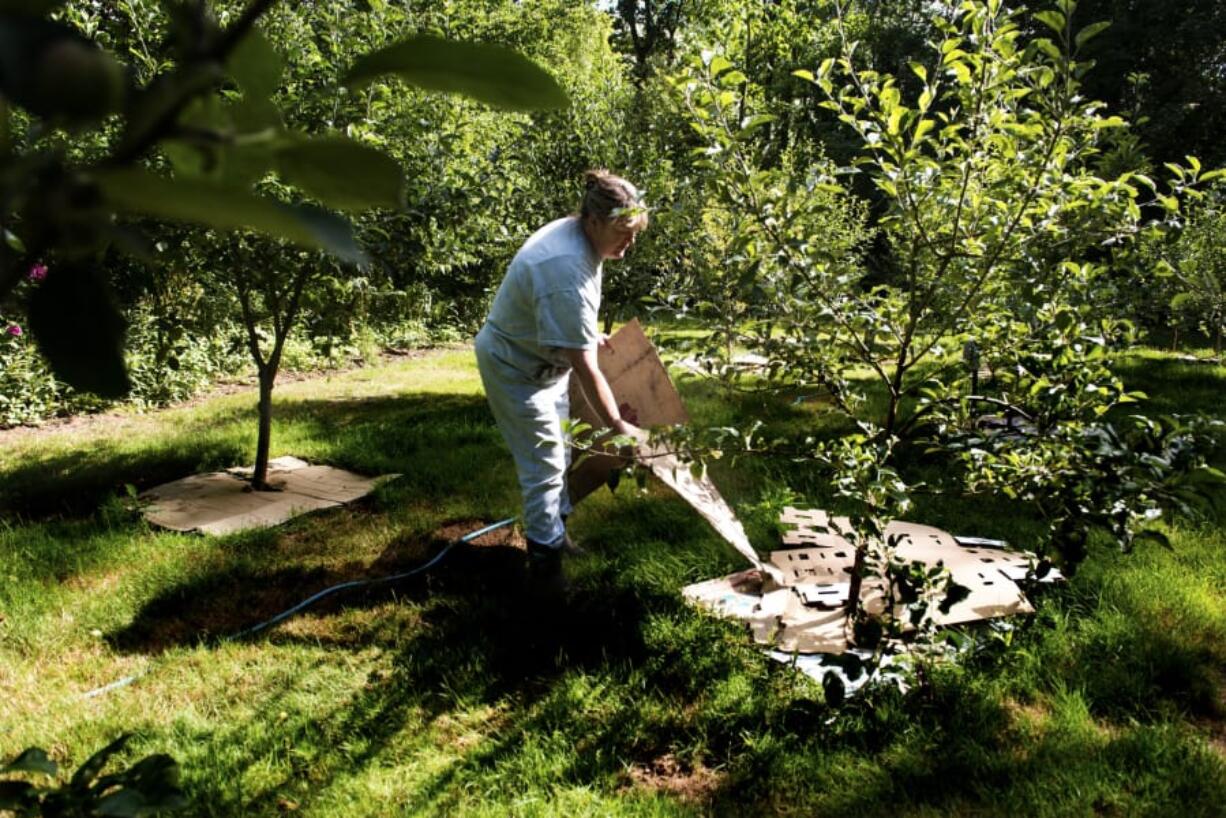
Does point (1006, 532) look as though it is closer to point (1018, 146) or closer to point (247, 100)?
point (1018, 146)

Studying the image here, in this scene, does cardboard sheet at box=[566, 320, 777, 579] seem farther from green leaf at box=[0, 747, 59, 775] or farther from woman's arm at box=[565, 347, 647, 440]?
green leaf at box=[0, 747, 59, 775]

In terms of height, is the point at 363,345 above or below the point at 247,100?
below

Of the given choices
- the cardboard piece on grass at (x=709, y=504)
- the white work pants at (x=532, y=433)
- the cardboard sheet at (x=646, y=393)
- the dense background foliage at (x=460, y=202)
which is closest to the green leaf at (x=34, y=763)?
the dense background foliage at (x=460, y=202)

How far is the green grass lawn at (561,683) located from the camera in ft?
7.87

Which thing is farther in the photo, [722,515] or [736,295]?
[722,515]

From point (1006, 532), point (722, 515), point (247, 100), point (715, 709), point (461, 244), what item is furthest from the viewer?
point (461, 244)

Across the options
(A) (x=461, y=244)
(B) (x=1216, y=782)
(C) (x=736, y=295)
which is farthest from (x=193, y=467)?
(B) (x=1216, y=782)

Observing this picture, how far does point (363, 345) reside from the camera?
32.6 feet

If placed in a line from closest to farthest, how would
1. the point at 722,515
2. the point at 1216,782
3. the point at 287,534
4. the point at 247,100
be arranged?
the point at 247,100 → the point at 1216,782 → the point at 722,515 → the point at 287,534

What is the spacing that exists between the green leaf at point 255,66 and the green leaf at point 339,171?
117mm

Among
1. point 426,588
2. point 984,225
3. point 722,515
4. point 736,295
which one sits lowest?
point 426,588

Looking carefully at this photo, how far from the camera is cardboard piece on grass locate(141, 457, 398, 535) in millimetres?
4539

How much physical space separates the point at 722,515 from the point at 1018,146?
1.78 meters

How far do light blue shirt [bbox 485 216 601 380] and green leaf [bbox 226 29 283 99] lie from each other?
270 cm
